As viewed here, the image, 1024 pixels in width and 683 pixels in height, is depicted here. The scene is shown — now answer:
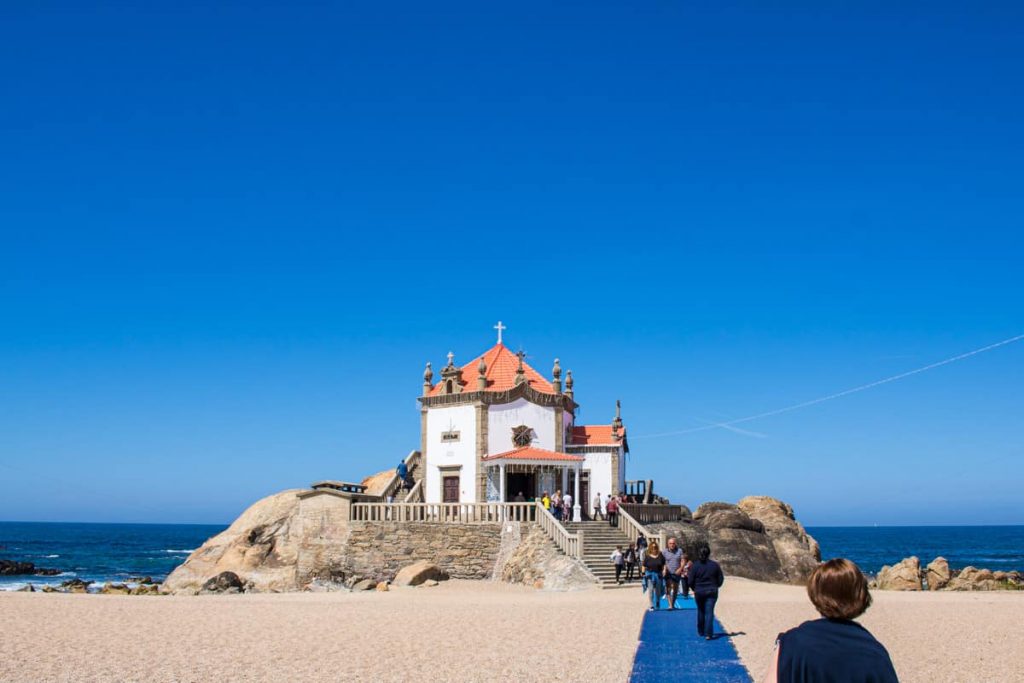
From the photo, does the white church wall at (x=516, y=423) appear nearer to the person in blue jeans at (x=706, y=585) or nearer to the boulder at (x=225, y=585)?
the boulder at (x=225, y=585)

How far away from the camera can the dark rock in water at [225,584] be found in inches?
1328

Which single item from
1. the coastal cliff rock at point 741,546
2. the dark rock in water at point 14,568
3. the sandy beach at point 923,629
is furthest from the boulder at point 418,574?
the dark rock in water at point 14,568

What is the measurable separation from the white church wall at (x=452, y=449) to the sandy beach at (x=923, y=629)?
43.2 ft

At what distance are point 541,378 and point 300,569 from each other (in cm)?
1243

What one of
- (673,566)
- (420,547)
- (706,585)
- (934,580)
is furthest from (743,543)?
(706,585)

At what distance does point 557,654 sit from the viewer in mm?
14930

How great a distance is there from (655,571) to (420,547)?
14.9 metres

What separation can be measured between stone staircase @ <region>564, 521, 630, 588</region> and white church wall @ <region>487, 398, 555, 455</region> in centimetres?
611

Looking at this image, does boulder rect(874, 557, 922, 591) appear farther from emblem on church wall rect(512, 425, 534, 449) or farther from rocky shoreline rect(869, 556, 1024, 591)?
emblem on church wall rect(512, 425, 534, 449)

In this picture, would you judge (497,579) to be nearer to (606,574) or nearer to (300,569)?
(606,574)

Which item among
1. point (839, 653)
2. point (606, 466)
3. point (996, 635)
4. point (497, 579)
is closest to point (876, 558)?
point (606, 466)

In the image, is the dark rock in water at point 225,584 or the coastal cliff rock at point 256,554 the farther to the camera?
the coastal cliff rock at point 256,554

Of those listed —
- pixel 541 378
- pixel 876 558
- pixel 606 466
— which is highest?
pixel 541 378

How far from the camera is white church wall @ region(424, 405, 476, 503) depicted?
124 feet
